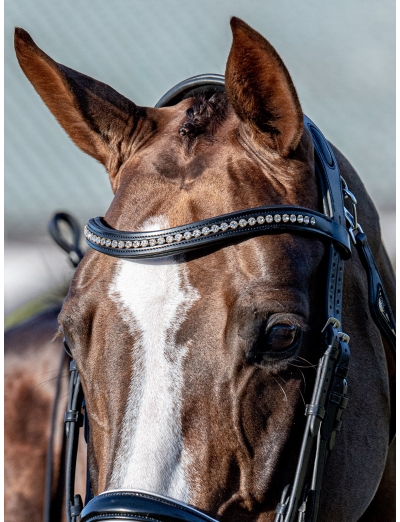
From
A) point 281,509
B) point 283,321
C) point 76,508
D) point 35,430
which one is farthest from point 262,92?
point 35,430

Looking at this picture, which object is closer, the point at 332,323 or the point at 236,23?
the point at 236,23

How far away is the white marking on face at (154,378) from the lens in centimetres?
158

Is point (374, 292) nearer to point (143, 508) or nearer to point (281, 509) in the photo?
point (281, 509)

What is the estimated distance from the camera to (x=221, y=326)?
171 cm

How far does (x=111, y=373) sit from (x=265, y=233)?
0.58 meters

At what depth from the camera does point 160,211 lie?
1.91 m

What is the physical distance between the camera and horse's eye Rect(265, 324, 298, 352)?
1717 millimetres

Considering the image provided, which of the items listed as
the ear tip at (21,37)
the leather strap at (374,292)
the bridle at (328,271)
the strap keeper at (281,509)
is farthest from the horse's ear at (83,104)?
the strap keeper at (281,509)

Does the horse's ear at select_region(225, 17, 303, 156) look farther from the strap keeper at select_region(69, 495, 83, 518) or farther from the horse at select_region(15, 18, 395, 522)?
the strap keeper at select_region(69, 495, 83, 518)

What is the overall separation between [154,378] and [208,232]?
0.42 metres

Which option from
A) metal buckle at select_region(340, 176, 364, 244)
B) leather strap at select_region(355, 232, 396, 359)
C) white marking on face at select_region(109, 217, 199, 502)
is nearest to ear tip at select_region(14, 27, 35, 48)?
white marking on face at select_region(109, 217, 199, 502)

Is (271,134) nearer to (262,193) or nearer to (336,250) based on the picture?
(262,193)

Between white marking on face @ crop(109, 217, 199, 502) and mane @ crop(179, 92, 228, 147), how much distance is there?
465 mm

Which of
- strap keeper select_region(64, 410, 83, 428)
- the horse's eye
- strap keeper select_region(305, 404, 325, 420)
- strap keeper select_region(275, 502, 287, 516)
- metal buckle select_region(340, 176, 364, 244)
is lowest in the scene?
strap keeper select_region(275, 502, 287, 516)
